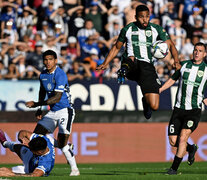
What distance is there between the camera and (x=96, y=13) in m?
19.6

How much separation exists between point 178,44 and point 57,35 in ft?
12.4

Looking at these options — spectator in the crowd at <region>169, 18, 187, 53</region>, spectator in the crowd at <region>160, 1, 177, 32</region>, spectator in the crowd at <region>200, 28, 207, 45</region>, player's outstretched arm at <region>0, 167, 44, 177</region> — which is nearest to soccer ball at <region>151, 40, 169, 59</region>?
player's outstretched arm at <region>0, 167, 44, 177</region>

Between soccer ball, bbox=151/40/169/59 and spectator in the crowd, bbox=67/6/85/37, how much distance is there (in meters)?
8.35

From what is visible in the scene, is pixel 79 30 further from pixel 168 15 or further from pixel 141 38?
pixel 141 38

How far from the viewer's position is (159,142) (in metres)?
16.6

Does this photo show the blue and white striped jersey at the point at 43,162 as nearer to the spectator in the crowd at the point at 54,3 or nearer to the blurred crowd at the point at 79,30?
the blurred crowd at the point at 79,30

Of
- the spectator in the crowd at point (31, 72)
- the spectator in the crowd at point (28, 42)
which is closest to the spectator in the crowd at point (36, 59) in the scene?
the spectator in the crowd at point (31, 72)

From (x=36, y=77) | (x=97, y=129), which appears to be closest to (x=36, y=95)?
(x=36, y=77)

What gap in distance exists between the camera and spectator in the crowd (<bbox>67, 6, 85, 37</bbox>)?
62.8 ft

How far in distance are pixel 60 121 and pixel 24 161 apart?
57.5 inches

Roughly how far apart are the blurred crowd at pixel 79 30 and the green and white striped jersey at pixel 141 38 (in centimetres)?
576

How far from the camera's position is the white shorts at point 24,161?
33.1ft

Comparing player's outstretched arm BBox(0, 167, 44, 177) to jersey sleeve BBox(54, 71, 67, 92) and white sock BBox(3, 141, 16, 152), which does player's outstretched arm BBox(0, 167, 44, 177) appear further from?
jersey sleeve BBox(54, 71, 67, 92)

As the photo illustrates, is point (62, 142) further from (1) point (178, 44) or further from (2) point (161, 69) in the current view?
(1) point (178, 44)
